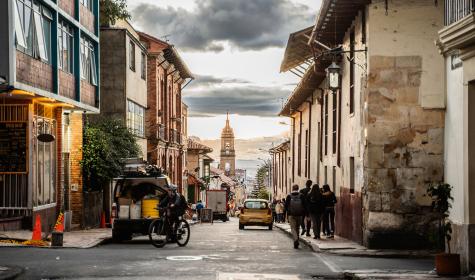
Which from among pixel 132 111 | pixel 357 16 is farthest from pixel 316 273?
pixel 132 111

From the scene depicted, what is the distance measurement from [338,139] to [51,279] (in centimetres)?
1679

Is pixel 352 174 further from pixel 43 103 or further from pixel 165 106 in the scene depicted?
pixel 165 106

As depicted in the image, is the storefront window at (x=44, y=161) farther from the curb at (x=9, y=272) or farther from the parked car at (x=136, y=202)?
the curb at (x=9, y=272)

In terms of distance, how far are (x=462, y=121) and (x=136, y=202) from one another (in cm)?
1131

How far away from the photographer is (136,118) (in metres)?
41.5

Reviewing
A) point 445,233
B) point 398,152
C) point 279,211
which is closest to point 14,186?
point 398,152

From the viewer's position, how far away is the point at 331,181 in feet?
101

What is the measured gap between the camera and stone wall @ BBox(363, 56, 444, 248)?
1964 cm

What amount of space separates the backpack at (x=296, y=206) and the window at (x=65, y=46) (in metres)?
8.92

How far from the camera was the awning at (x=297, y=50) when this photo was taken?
1288 inches

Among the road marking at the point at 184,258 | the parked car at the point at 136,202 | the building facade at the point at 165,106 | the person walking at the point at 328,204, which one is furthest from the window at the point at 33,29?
the building facade at the point at 165,106

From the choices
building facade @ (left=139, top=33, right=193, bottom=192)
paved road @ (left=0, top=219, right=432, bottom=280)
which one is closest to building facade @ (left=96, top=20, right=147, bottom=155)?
building facade @ (left=139, top=33, right=193, bottom=192)

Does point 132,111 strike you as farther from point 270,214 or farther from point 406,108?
point 406,108

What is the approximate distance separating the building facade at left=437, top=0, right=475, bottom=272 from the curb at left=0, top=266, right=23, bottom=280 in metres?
7.47
